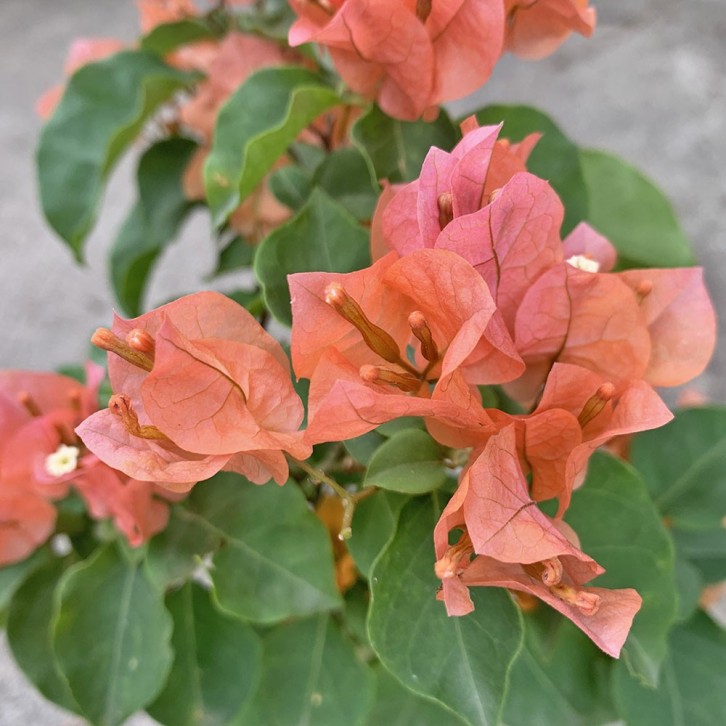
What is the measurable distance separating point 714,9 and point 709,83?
190 millimetres

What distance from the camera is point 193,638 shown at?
57 cm

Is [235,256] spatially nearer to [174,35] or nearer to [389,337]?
[174,35]

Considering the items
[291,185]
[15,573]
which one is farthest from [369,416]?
[15,573]

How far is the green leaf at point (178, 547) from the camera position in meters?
0.49

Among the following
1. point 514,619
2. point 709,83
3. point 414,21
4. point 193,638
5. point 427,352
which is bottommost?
point 709,83

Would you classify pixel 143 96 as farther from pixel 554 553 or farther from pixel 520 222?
pixel 554 553

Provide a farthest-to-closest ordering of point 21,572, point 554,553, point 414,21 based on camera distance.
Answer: point 21,572 < point 414,21 < point 554,553

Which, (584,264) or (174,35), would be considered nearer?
(584,264)

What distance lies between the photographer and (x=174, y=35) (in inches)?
26.7

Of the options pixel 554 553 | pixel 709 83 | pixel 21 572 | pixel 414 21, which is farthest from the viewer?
pixel 709 83

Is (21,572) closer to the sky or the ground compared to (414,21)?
closer to the ground

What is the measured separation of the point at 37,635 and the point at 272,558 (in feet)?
0.68

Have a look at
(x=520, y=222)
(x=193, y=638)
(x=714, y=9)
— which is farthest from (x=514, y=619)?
(x=714, y=9)

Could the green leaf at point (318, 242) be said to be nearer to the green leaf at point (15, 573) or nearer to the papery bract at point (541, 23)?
the papery bract at point (541, 23)
